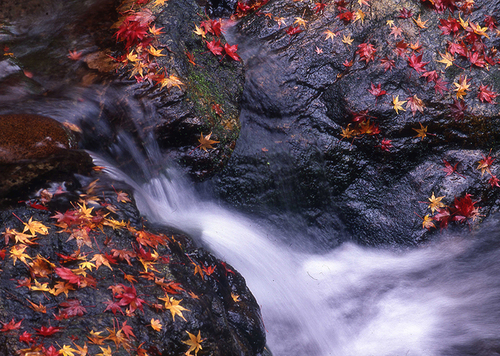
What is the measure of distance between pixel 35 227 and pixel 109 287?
0.88m

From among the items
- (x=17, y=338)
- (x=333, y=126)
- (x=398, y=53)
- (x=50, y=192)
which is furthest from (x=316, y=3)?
(x=17, y=338)

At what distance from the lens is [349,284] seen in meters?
4.10

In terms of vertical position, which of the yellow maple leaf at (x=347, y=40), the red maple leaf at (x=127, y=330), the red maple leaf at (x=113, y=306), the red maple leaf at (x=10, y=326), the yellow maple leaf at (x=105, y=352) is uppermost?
the yellow maple leaf at (x=347, y=40)

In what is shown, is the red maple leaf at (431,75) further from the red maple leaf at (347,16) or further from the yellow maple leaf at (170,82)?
the yellow maple leaf at (170,82)

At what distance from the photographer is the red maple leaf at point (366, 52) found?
4.36 metres

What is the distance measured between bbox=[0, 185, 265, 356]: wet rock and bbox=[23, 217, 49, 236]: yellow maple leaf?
11 millimetres

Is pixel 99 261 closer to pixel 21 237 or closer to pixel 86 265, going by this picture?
pixel 86 265

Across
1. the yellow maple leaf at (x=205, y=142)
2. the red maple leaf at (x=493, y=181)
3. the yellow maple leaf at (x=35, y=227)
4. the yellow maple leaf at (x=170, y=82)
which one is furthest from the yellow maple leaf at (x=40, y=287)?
the red maple leaf at (x=493, y=181)

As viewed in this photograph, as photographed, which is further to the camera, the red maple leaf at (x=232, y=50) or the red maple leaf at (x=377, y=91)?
the red maple leaf at (x=232, y=50)

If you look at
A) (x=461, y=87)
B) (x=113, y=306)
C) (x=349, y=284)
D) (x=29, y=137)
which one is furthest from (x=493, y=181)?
(x=29, y=137)

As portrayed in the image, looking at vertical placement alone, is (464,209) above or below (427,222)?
above

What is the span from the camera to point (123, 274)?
2664 millimetres

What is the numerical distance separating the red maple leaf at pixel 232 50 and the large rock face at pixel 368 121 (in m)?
0.27

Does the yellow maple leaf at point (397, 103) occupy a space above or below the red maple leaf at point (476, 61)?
below
